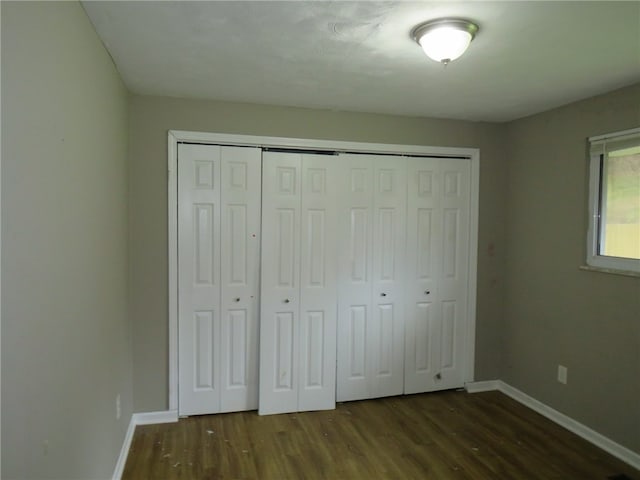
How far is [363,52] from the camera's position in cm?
221

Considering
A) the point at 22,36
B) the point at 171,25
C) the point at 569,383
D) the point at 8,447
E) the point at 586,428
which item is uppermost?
the point at 171,25

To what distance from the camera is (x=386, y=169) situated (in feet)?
11.9

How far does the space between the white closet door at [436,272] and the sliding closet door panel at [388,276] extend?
0.08 metres

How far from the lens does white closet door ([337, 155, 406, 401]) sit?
3.56m

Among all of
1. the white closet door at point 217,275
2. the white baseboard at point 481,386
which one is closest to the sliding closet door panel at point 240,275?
the white closet door at point 217,275

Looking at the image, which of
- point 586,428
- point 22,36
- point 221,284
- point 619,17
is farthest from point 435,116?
point 22,36

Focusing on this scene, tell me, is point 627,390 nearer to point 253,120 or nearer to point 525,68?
point 525,68

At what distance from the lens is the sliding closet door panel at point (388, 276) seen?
3.62 meters

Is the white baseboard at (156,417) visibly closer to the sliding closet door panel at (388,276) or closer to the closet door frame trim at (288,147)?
the closet door frame trim at (288,147)

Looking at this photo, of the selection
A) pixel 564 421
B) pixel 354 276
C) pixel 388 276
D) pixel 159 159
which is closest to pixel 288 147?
pixel 159 159

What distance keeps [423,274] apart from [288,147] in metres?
1.59

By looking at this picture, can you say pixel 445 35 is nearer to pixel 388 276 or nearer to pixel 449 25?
pixel 449 25

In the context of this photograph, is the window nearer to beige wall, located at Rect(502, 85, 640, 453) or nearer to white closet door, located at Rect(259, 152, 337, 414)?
beige wall, located at Rect(502, 85, 640, 453)

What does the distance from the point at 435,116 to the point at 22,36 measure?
122 inches
